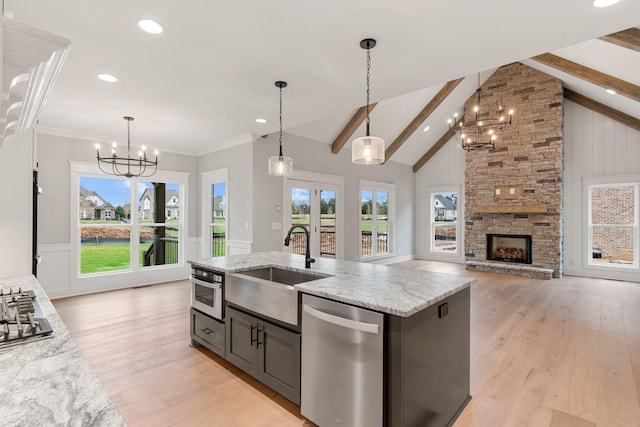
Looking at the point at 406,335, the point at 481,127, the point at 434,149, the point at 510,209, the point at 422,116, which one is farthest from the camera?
the point at 434,149

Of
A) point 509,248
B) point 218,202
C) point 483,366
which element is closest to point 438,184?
point 509,248

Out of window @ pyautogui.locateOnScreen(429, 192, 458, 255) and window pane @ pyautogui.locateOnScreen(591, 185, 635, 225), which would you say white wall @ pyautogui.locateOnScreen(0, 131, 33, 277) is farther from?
Result: window pane @ pyautogui.locateOnScreen(591, 185, 635, 225)

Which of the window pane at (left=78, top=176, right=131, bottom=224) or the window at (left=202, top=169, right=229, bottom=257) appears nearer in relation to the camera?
the window pane at (left=78, top=176, right=131, bottom=224)

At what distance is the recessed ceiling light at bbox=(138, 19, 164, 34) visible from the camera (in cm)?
214

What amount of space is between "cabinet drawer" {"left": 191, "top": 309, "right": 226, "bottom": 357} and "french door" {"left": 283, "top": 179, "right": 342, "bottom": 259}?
113 inches

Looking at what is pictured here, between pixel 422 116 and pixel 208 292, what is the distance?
6.19 m

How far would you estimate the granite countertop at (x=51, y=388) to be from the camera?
2.34ft

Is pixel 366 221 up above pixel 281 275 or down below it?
above

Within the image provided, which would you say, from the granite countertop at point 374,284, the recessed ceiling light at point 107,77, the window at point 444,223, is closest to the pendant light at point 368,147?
the granite countertop at point 374,284

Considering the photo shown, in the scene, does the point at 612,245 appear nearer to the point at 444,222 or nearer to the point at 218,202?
the point at 444,222

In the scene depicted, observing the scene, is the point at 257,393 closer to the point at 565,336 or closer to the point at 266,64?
the point at 266,64

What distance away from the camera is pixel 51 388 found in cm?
84

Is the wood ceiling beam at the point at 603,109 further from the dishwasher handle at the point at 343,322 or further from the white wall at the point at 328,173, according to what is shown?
the dishwasher handle at the point at 343,322

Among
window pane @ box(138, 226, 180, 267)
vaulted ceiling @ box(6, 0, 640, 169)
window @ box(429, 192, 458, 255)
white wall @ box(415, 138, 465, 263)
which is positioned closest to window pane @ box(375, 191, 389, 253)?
white wall @ box(415, 138, 465, 263)
